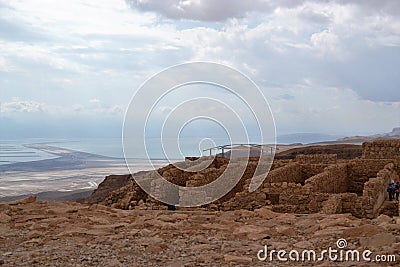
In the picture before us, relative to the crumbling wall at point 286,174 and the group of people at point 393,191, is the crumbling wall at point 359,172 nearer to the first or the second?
the group of people at point 393,191

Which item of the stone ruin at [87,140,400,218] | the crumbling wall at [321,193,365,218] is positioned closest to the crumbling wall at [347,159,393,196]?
the stone ruin at [87,140,400,218]

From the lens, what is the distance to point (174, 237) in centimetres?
553

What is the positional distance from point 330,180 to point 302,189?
3.63 meters

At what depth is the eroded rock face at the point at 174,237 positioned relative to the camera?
459 centimetres

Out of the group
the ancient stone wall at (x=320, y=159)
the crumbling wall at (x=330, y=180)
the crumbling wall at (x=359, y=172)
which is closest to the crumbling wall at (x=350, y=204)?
the crumbling wall at (x=330, y=180)

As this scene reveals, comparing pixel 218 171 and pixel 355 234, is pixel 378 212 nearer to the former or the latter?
pixel 218 171

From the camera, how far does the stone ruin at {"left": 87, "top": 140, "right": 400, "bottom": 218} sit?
9.28m

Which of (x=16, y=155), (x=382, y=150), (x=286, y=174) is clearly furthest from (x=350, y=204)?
(x=16, y=155)

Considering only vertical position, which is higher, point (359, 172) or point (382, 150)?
point (382, 150)

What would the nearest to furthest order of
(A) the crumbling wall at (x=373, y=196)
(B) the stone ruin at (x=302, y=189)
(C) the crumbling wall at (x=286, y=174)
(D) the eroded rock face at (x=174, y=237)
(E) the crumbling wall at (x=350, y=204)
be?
(D) the eroded rock face at (x=174, y=237) → (B) the stone ruin at (x=302, y=189) → (E) the crumbling wall at (x=350, y=204) → (A) the crumbling wall at (x=373, y=196) → (C) the crumbling wall at (x=286, y=174)

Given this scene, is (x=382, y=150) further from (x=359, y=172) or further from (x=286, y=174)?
(x=286, y=174)

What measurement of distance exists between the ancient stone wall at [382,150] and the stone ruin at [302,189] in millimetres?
348

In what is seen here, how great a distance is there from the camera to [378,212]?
10.9 metres

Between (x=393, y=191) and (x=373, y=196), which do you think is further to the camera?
(x=393, y=191)
